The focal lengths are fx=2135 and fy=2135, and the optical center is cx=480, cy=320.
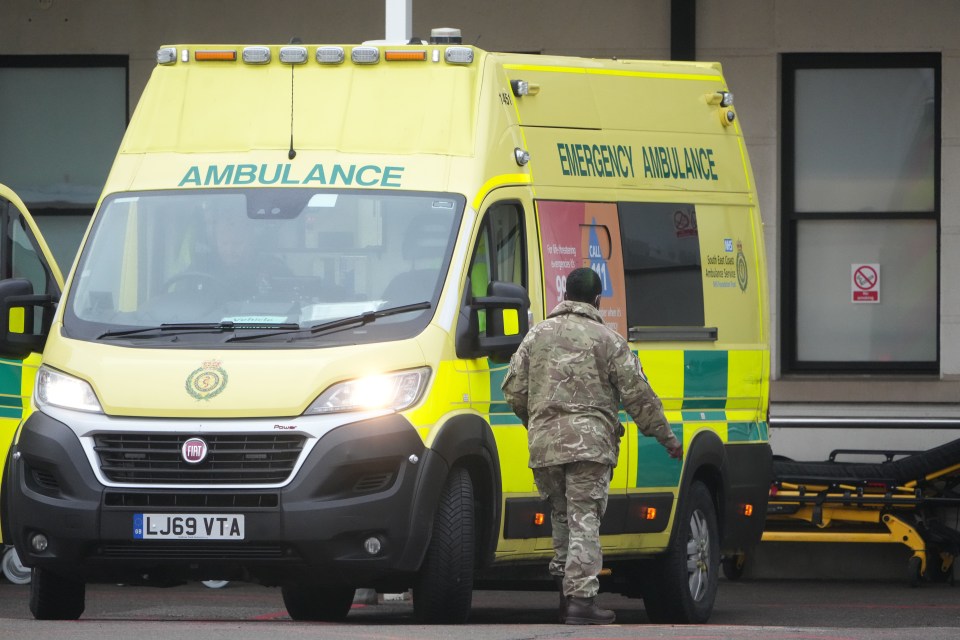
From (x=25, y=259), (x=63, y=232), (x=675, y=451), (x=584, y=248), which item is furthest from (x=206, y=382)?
(x=63, y=232)

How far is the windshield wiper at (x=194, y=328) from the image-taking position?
9203mm

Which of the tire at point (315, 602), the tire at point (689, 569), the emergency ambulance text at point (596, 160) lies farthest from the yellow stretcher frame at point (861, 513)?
the emergency ambulance text at point (596, 160)

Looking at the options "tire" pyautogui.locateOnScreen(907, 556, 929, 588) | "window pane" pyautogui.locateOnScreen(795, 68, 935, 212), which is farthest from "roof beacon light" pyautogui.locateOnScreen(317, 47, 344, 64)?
"window pane" pyautogui.locateOnScreen(795, 68, 935, 212)

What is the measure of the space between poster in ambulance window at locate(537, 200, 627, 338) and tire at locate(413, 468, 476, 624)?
1.39 meters

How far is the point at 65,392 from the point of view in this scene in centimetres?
917

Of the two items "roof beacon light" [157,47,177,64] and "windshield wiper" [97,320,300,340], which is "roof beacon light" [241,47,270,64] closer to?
"roof beacon light" [157,47,177,64]

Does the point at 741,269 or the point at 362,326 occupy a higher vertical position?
the point at 741,269

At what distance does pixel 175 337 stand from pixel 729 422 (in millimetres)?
3677

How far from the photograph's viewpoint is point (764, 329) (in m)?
12.1

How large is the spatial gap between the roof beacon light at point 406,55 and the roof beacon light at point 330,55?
214 millimetres

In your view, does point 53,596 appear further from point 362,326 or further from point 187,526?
point 362,326

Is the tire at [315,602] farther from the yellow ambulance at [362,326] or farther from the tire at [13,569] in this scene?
the tire at [13,569]

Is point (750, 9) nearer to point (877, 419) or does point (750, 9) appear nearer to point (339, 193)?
point (877, 419)

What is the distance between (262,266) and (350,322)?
592 millimetres
